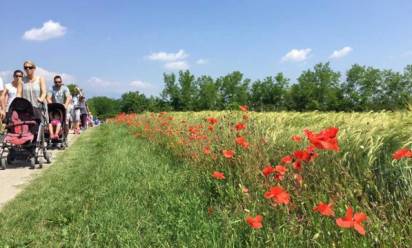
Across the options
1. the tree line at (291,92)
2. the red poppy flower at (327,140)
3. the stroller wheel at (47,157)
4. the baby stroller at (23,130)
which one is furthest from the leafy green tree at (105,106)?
the red poppy flower at (327,140)

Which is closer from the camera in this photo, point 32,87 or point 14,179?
point 14,179

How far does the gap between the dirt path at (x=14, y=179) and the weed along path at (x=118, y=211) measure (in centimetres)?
21

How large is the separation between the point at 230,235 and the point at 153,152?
16.8 ft

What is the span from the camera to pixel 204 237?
3.30 m

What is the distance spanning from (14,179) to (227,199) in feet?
15.5

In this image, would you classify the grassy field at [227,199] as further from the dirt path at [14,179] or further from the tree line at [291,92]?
the tree line at [291,92]

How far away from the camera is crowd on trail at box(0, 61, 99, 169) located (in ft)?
28.0

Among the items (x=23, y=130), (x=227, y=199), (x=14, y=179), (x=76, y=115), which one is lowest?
(x=14, y=179)

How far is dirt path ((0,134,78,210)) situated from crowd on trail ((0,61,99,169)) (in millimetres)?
231

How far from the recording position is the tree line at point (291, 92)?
236 feet

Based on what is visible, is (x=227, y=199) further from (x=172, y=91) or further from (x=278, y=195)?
(x=172, y=91)

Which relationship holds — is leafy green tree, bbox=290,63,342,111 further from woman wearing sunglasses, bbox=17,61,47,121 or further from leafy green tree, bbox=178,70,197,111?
woman wearing sunglasses, bbox=17,61,47,121

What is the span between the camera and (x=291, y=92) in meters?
78.4

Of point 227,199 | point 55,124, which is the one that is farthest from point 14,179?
point 227,199
